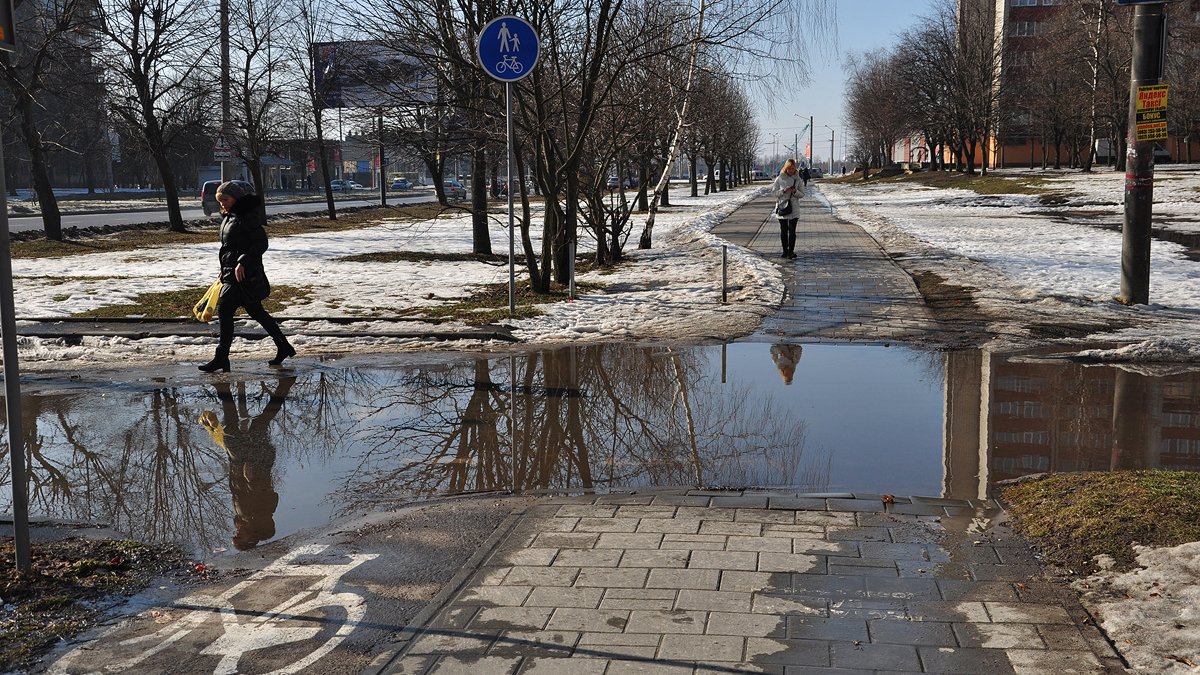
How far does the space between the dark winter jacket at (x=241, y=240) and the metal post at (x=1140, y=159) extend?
8.58 metres

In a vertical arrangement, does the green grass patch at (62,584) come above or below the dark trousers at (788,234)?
below

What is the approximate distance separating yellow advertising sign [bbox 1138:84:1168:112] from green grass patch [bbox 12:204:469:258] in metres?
8.96

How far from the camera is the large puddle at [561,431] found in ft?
19.4

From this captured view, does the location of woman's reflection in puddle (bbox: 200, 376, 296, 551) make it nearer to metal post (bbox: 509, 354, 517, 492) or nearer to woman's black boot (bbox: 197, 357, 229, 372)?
woman's black boot (bbox: 197, 357, 229, 372)

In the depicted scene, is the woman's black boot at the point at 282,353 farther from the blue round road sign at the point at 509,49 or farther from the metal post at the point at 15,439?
the metal post at the point at 15,439

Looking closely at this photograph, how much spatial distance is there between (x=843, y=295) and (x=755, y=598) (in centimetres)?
992

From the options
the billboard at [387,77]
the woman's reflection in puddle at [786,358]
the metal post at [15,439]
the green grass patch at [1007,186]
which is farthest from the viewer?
the green grass patch at [1007,186]

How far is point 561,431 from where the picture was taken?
7.12m

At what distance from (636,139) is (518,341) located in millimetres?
8477

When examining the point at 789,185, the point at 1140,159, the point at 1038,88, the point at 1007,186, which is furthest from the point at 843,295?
the point at 1038,88

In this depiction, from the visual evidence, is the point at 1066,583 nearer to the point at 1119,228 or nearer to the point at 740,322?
Result: the point at 740,322

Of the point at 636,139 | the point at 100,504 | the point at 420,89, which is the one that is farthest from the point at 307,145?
the point at 100,504

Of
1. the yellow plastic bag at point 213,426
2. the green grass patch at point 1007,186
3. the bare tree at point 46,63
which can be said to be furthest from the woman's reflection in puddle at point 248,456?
the green grass patch at point 1007,186

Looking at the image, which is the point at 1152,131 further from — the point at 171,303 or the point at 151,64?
the point at 151,64
